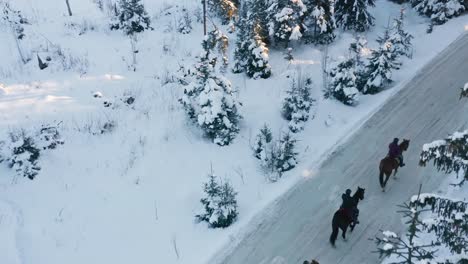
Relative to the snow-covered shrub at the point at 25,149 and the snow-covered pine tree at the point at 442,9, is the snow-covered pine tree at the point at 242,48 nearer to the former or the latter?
the snow-covered shrub at the point at 25,149

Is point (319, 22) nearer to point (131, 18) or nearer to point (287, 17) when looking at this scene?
point (287, 17)

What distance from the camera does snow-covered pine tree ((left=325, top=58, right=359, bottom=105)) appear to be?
1569cm

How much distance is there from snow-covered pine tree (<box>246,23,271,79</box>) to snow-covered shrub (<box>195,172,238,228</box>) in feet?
20.6

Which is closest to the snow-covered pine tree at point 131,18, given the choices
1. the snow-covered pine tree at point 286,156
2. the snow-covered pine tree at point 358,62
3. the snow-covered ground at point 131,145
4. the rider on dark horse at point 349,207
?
the snow-covered ground at point 131,145

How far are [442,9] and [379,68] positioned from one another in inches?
267

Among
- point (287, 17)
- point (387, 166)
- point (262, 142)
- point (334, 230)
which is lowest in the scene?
point (334, 230)

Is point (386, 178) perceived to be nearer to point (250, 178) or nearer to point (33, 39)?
point (250, 178)

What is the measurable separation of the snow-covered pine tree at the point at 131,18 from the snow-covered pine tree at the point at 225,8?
10.5 feet

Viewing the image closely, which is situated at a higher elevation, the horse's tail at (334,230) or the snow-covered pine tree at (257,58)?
the snow-covered pine tree at (257,58)

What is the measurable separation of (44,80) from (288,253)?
11.0 meters

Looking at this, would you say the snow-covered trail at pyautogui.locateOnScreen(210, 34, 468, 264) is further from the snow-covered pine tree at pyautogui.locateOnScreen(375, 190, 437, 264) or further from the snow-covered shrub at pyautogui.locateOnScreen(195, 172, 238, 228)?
the snow-covered pine tree at pyautogui.locateOnScreen(375, 190, 437, 264)

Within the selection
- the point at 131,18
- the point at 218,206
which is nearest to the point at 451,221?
the point at 218,206

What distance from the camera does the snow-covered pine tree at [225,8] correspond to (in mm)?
17889

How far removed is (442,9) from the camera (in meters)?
20.4
